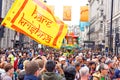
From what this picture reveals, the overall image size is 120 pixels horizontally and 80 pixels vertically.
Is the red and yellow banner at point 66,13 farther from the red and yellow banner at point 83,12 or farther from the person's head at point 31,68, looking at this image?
the person's head at point 31,68

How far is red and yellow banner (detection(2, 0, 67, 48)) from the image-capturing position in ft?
42.2

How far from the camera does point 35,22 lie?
43.5ft

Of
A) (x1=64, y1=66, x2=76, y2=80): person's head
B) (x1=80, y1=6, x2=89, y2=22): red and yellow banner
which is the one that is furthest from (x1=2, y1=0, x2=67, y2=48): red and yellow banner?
(x1=80, y1=6, x2=89, y2=22): red and yellow banner

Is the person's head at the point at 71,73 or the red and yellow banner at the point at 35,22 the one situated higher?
the red and yellow banner at the point at 35,22

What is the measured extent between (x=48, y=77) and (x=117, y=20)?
183ft

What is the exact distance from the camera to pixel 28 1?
13680mm

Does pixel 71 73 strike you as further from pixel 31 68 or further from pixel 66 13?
pixel 66 13

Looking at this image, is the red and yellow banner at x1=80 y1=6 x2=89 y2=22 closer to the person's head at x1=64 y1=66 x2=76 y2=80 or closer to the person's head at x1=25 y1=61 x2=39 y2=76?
the person's head at x1=64 y1=66 x2=76 y2=80

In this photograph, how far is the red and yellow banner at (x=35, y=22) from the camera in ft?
42.2

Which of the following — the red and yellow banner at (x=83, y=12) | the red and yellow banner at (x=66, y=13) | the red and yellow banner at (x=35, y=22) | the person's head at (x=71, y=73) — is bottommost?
the person's head at (x=71, y=73)

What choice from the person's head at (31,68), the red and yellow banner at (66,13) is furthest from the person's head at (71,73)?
the red and yellow banner at (66,13)

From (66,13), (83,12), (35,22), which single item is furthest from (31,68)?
(83,12)

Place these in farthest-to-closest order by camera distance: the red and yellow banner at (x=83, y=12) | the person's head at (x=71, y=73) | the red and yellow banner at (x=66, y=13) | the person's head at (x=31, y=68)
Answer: the red and yellow banner at (x=83, y=12) < the red and yellow banner at (x=66, y=13) < the person's head at (x=71, y=73) < the person's head at (x=31, y=68)

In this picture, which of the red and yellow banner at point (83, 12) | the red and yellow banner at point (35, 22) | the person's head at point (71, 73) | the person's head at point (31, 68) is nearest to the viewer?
the person's head at point (31, 68)
